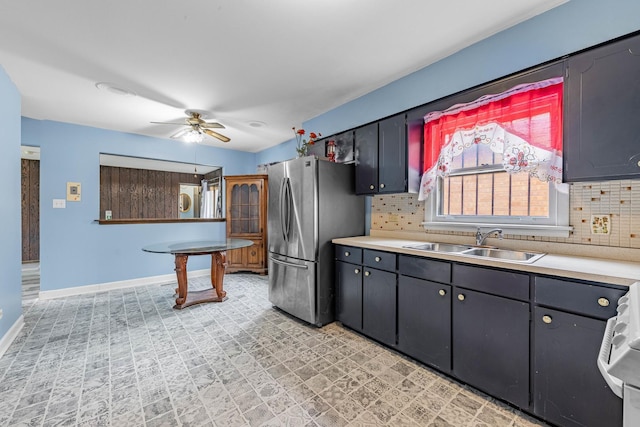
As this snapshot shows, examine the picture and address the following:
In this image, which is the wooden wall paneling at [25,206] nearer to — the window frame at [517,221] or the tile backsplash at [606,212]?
the window frame at [517,221]

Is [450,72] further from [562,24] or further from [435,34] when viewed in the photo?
[562,24]

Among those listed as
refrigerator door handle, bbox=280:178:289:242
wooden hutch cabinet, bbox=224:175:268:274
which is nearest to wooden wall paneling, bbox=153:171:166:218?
wooden hutch cabinet, bbox=224:175:268:274

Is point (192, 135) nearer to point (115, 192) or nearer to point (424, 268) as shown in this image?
point (424, 268)

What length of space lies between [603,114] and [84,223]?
5.71 meters

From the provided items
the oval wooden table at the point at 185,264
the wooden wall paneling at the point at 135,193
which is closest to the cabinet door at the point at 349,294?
the oval wooden table at the point at 185,264

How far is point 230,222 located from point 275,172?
8.30 ft

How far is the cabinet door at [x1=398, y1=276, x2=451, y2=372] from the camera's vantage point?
6.21 feet

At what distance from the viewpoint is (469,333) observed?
1767 millimetres

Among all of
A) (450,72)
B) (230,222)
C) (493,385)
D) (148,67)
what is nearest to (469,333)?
(493,385)

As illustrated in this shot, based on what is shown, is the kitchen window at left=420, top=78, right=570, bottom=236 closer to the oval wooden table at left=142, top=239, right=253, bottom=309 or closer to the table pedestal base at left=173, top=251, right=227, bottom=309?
the oval wooden table at left=142, top=239, right=253, bottom=309

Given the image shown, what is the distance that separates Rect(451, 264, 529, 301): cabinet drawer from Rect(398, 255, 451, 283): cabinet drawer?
62 millimetres

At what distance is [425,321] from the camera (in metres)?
2.02

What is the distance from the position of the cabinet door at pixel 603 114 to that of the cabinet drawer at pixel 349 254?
1.60m

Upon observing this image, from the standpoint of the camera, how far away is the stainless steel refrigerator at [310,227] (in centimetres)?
275
